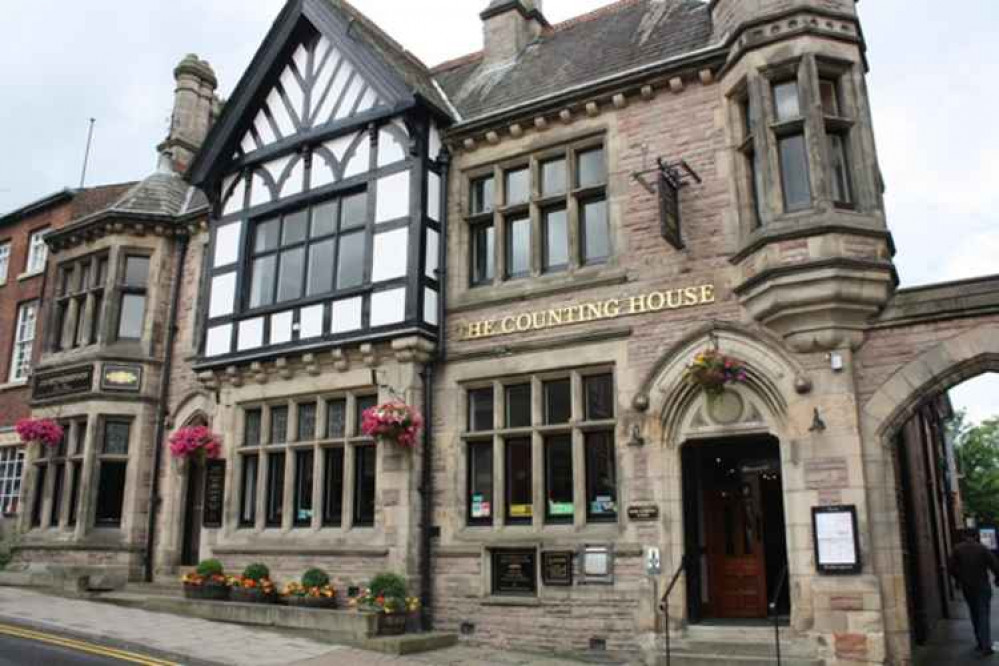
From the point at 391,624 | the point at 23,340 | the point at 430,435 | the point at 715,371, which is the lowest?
the point at 391,624

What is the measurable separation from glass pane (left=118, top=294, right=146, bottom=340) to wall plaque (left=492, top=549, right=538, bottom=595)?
10.6 metres

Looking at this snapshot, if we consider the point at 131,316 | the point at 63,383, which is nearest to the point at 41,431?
the point at 63,383

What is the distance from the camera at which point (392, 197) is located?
47.1 ft

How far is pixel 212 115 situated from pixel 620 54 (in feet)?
44.2

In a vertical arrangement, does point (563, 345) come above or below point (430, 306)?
below

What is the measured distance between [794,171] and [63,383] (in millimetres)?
15736

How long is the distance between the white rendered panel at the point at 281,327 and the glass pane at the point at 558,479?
5365 mm

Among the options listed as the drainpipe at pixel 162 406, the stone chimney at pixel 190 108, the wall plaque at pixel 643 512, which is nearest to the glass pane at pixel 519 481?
the wall plaque at pixel 643 512

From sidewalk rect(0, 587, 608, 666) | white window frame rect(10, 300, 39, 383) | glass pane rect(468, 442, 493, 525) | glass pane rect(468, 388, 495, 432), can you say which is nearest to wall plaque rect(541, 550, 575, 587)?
sidewalk rect(0, 587, 608, 666)

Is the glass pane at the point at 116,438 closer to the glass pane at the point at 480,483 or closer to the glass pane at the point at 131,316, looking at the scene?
the glass pane at the point at 131,316

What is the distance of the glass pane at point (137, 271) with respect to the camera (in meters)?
18.7

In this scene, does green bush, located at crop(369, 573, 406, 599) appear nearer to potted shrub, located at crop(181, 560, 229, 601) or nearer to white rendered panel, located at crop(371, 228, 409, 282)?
potted shrub, located at crop(181, 560, 229, 601)

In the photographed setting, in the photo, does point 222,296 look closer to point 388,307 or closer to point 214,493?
point 214,493

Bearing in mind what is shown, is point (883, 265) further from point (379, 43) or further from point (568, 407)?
point (379, 43)
